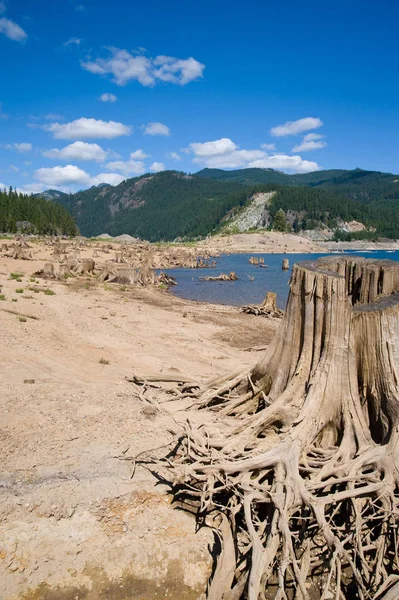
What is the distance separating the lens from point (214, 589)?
438cm

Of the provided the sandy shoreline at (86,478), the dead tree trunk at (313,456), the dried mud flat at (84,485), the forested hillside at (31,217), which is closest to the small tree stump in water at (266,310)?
the sandy shoreline at (86,478)

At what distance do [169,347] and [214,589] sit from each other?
10944mm

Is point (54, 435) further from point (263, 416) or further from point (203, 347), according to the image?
point (203, 347)

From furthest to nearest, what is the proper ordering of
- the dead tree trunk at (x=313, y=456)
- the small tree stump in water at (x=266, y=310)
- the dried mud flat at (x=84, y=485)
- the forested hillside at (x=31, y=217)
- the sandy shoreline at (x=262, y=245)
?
the sandy shoreline at (x=262, y=245) → the forested hillside at (x=31, y=217) → the small tree stump in water at (x=266, y=310) → the dried mud flat at (x=84, y=485) → the dead tree trunk at (x=313, y=456)

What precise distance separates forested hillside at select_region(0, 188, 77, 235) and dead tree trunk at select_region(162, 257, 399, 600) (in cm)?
10594

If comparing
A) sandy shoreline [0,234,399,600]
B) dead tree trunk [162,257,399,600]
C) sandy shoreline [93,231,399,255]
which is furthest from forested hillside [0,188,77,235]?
dead tree trunk [162,257,399,600]

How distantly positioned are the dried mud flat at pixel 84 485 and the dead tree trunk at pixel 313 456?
61cm

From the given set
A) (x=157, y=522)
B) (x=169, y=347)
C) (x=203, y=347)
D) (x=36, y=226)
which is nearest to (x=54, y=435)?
(x=157, y=522)

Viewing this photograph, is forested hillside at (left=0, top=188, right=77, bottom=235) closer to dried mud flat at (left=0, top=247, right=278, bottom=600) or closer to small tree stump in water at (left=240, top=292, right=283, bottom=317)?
small tree stump in water at (left=240, top=292, right=283, bottom=317)

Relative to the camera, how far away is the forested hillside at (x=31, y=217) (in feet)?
332

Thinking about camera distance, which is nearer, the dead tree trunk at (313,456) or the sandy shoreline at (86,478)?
the dead tree trunk at (313,456)

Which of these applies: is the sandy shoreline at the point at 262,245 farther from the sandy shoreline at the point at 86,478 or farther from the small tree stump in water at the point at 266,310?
the sandy shoreline at the point at 86,478

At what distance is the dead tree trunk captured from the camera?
4414 mm

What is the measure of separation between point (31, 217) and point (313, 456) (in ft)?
387
